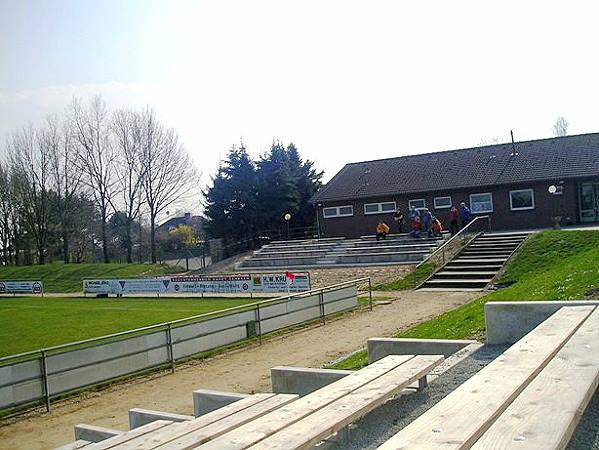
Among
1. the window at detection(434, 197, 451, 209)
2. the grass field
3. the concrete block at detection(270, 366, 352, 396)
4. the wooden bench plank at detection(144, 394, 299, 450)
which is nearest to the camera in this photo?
the wooden bench plank at detection(144, 394, 299, 450)

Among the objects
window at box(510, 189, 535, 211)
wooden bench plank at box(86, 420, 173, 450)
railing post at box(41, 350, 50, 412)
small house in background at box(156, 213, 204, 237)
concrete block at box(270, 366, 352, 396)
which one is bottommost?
railing post at box(41, 350, 50, 412)

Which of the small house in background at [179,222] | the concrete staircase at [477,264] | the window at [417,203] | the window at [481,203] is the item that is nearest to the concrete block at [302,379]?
the concrete staircase at [477,264]

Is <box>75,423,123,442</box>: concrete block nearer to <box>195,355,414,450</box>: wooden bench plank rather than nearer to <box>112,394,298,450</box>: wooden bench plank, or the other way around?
<box>112,394,298,450</box>: wooden bench plank

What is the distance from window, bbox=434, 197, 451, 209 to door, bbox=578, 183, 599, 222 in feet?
22.0

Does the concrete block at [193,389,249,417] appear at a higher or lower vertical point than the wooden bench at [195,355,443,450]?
lower

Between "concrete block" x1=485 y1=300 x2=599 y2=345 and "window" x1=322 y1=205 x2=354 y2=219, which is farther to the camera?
"window" x1=322 y1=205 x2=354 y2=219

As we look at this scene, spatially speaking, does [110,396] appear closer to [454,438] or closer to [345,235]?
[454,438]

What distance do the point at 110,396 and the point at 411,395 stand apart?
814cm

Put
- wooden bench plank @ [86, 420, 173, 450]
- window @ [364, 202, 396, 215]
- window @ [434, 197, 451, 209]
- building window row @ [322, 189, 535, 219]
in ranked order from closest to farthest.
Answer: wooden bench plank @ [86, 420, 173, 450] < building window row @ [322, 189, 535, 219] < window @ [434, 197, 451, 209] < window @ [364, 202, 396, 215]

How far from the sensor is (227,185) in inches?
2106

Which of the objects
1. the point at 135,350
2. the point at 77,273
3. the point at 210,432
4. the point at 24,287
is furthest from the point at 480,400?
the point at 77,273

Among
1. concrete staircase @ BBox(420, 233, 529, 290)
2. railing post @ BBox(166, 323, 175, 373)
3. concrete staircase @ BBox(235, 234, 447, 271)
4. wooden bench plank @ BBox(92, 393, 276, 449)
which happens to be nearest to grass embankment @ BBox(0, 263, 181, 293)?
concrete staircase @ BBox(235, 234, 447, 271)

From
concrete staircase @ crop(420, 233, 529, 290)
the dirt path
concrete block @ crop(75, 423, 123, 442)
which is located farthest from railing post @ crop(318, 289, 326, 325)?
concrete block @ crop(75, 423, 123, 442)

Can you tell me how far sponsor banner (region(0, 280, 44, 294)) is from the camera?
41156 mm
